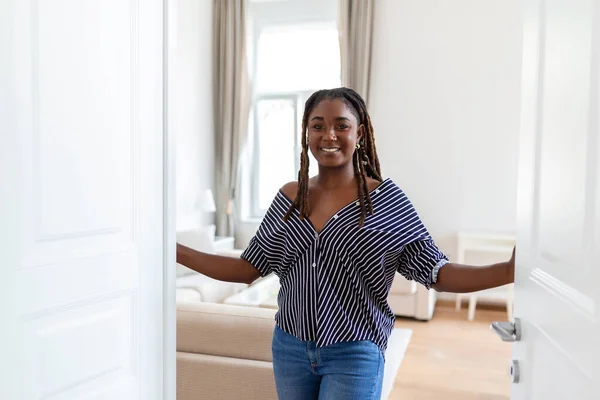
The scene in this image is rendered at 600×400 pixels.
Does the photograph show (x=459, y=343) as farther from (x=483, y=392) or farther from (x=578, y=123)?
(x=578, y=123)

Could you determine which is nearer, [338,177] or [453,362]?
[338,177]

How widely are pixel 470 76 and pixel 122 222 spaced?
4.64 metres

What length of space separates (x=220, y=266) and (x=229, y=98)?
4.55 metres

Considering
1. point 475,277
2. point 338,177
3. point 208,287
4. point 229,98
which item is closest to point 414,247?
point 475,277

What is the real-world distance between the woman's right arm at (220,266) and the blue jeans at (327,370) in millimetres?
233

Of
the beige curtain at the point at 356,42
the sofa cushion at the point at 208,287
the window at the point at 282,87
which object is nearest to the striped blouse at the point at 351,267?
the sofa cushion at the point at 208,287

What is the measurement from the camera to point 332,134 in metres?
1.37

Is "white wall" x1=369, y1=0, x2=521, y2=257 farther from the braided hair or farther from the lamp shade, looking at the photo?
the braided hair

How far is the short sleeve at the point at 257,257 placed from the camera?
1.51m

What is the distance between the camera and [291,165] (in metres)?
6.03

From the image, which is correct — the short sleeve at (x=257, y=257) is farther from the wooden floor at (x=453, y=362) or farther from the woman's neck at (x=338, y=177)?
the wooden floor at (x=453, y=362)

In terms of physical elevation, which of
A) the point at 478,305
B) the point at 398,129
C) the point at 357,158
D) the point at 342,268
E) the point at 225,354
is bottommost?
the point at 478,305

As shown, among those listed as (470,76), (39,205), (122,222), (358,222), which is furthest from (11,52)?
(470,76)

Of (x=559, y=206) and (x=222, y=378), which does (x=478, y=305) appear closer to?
(x=222, y=378)
